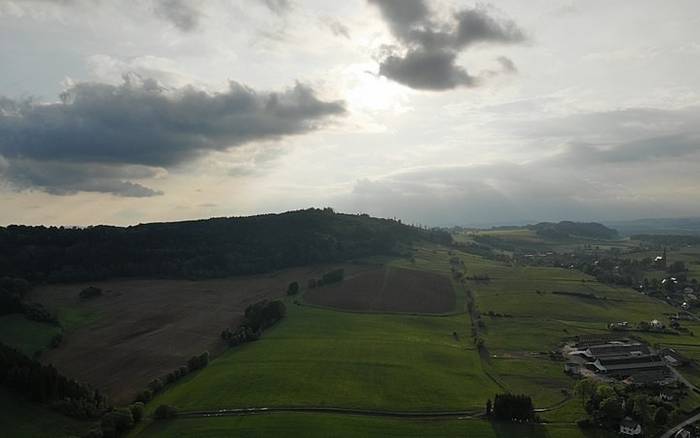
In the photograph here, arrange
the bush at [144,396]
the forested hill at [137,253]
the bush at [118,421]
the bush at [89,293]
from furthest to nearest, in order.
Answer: the forested hill at [137,253] < the bush at [89,293] < the bush at [144,396] < the bush at [118,421]

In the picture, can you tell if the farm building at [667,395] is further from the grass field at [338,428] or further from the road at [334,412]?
the road at [334,412]

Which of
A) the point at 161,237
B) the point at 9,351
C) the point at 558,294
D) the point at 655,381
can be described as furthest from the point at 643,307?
the point at 161,237

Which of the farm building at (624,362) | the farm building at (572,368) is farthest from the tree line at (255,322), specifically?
the farm building at (624,362)

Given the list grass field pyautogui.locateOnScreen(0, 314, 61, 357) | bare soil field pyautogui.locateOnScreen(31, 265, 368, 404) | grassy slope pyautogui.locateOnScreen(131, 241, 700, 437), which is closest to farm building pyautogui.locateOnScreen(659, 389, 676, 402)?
grassy slope pyautogui.locateOnScreen(131, 241, 700, 437)

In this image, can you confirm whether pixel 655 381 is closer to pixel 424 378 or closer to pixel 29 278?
pixel 424 378

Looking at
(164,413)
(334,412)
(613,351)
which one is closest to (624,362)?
(613,351)
